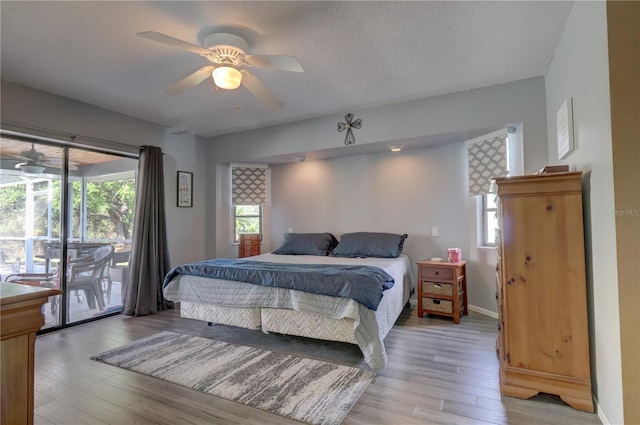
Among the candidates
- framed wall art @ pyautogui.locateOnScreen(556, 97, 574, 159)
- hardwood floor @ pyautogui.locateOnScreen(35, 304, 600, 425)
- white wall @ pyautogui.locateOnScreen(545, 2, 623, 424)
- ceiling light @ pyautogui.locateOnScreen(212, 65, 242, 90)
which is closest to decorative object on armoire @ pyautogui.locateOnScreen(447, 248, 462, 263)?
hardwood floor @ pyautogui.locateOnScreen(35, 304, 600, 425)

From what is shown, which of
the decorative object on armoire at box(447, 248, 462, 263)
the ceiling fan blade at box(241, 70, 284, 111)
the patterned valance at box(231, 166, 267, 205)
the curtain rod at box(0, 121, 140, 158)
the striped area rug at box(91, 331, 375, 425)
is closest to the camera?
the striped area rug at box(91, 331, 375, 425)

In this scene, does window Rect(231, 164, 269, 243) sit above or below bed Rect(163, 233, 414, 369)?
above

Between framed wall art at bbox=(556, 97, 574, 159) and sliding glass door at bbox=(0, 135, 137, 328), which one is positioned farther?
sliding glass door at bbox=(0, 135, 137, 328)

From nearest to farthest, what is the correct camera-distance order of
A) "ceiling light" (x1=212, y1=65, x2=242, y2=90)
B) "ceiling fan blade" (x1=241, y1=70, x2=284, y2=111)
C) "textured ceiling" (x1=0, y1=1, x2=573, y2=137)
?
"textured ceiling" (x1=0, y1=1, x2=573, y2=137)
"ceiling light" (x1=212, y1=65, x2=242, y2=90)
"ceiling fan blade" (x1=241, y1=70, x2=284, y2=111)

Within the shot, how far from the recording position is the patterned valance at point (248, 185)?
5156 millimetres

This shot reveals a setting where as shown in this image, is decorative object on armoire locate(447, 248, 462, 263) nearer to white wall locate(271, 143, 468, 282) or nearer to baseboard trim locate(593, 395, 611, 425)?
white wall locate(271, 143, 468, 282)

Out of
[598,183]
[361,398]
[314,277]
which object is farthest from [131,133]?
[598,183]

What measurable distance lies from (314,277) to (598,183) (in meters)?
1.99

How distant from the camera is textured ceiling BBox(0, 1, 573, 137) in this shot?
2.06 metres

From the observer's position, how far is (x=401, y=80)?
3098 mm

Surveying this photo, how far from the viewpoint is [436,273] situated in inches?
139

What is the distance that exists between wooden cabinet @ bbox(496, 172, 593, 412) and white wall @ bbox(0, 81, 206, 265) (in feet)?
14.0

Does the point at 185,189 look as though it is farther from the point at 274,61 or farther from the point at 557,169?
the point at 557,169

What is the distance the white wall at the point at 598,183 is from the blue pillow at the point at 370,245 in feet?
6.87
